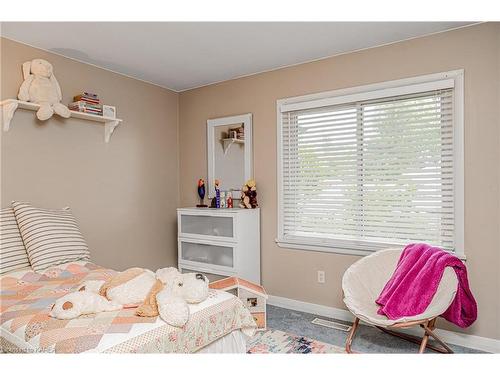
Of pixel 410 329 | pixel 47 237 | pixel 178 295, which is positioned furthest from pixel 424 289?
pixel 47 237

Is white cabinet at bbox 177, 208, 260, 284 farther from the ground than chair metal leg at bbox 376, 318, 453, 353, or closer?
farther from the ground

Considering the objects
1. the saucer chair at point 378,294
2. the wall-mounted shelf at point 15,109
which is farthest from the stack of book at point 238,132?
the saucer chair at point 378,294

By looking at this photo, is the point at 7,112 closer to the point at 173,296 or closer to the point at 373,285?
the point at 173,296

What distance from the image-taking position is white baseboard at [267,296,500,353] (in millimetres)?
2641

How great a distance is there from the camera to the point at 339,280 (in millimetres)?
3350

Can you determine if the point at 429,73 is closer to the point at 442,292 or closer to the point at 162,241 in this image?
the point at 442,292

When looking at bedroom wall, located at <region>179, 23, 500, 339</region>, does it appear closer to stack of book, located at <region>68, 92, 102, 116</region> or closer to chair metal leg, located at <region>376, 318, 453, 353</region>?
chair metal leg, located at <region>376, 318, 453, 353</region>

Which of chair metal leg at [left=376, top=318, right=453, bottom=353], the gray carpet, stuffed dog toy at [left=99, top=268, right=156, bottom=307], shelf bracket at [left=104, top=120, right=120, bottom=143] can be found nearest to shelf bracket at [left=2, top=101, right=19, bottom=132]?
shelf bracket at [left=104, top=120, right=120, bottom=143]

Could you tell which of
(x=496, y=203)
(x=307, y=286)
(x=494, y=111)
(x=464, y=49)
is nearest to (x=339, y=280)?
(x=307, y=286)

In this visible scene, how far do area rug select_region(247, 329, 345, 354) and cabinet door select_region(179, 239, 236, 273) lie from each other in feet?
2.79

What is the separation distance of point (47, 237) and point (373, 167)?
8.69 ft

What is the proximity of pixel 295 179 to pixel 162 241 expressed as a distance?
173 cm

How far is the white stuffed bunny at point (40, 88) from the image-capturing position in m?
2.90

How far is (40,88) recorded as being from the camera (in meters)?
2.93
